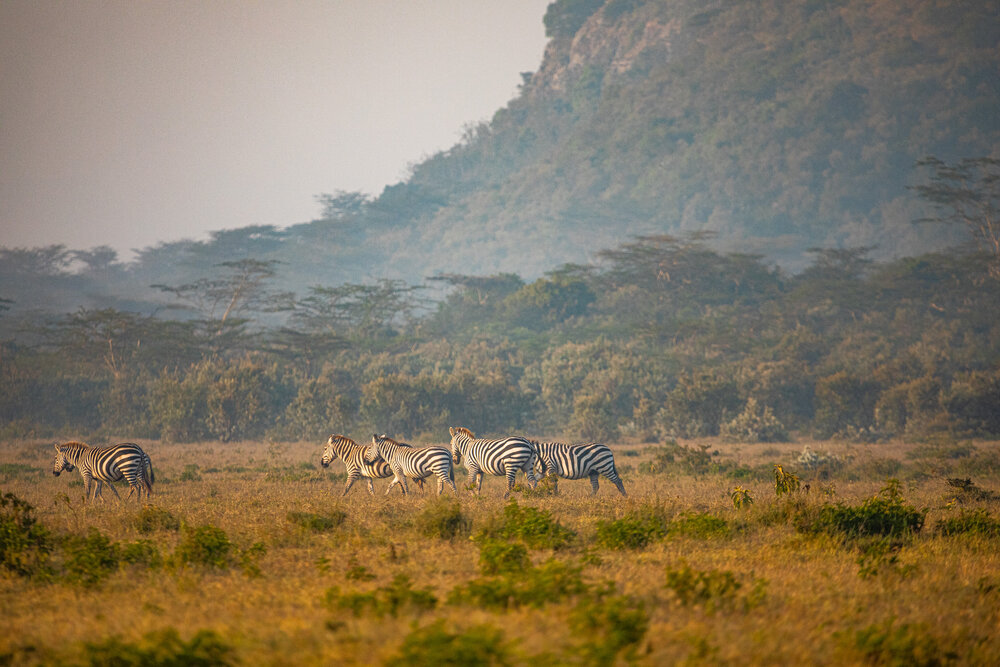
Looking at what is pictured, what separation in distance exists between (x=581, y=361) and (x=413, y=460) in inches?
1013

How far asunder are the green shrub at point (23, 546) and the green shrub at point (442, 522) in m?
4.19

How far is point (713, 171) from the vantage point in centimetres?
10188

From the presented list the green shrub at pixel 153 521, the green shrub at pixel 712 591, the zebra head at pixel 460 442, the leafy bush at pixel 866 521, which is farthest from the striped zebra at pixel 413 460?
the green shrub at pixel 712 591

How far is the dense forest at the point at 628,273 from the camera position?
33.5 m

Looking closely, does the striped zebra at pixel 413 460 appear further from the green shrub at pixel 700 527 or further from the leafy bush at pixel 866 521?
the leafy bush at pixel 866 521

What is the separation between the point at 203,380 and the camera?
3456 cm

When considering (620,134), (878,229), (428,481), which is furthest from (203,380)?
(620,134)

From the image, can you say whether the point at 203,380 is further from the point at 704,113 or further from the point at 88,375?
the point at 704,113

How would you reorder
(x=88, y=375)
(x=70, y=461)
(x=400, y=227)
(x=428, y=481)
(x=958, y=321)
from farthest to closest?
(x=400, y=227) < (x=958, y=321) < (x=88, y=375) < (x=428, y=481) < (x=70, y=461)

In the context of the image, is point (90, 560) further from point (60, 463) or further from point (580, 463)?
point (60, 463)

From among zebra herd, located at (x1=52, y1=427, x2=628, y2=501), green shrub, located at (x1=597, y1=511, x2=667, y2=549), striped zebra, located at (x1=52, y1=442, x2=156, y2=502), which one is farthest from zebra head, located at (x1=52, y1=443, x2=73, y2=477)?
green shrub, located at (x1=597, y1=511, x2=667, y2=549)

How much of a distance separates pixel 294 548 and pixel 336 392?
24813mm

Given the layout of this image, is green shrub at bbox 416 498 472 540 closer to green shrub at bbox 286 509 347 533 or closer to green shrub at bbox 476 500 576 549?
green shrub at bbox 476 500 576 549

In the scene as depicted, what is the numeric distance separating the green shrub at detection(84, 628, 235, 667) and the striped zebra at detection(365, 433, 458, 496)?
30.2 ft
